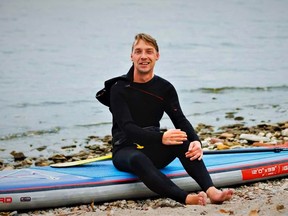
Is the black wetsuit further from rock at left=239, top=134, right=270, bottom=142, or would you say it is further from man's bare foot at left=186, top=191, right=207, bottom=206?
rock at left=239, top=134, right=270, bottom=142

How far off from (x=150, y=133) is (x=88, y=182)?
0.70 m

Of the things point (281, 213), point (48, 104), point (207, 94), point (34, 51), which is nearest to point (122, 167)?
point (281, 213)

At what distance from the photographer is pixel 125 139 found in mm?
4617

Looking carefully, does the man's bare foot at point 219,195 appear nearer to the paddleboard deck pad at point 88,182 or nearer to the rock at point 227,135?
the paddleboard deck pad at point 88,182

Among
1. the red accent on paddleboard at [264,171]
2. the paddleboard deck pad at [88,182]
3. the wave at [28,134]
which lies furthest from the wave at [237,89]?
the paddleboard deck pad at [88,182]

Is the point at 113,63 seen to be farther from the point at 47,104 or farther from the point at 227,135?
the point at 227,135

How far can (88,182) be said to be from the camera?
4.60 m

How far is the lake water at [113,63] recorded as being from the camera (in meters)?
10.9

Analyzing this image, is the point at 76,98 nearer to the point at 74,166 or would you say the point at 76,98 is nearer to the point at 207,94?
the point at 207,94

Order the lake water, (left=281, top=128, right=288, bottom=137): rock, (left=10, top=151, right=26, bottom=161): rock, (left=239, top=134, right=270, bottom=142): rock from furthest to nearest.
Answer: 1. the lake water
2. (left=281, top=128, right=288, bottom=137): rock
3. (left=10, top=151, right=26, bottom=161): rock
4. (left=239, top=134, right=270, bottom=142): rock

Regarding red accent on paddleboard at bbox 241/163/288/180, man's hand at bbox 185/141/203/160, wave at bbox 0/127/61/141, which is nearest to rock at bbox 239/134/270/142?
red accent on paddleboard at bbox 241/163/288/180

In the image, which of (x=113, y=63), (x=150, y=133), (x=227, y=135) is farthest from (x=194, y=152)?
(x=113, y=63)

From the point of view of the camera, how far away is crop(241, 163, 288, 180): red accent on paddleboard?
16.6 ft

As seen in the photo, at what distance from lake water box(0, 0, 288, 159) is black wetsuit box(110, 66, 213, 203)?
13.0ft
